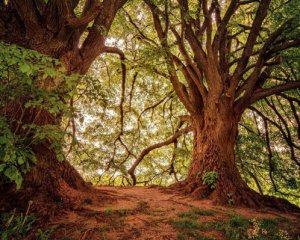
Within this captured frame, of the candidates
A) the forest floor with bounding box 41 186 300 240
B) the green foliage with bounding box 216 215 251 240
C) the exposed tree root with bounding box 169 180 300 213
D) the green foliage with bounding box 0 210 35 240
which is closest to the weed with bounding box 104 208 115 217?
the forest floor with bounding box 41 186 300 240

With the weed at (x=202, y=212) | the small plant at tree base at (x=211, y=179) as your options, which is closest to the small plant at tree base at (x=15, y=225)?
the weed at (x=202, y=212)

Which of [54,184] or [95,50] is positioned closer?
[54,184]

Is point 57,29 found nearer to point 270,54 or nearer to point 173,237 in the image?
point 173,237

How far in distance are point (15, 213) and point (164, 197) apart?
13.3 ft

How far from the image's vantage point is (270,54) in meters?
7.17

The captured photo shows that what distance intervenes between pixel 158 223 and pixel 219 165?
10.7 ft

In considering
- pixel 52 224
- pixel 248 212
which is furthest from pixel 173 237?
pixel 248 212

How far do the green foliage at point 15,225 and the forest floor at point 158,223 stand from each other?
0.32 metres

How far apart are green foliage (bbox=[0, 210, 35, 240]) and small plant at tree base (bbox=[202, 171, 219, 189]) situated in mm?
4725

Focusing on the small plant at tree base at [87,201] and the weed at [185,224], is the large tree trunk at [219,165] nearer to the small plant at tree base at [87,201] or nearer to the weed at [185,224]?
the weed at [185,224]

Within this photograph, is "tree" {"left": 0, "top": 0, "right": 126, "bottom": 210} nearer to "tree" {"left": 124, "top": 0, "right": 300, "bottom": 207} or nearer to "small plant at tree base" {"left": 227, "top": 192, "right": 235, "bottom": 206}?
"tree" {"left": 124, "top": 0, "right": 300, "bottom": 207}

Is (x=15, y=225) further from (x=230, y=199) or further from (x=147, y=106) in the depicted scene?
(x=147, y=106)

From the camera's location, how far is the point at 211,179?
6895 mm

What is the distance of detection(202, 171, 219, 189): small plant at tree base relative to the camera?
6845 millimetres
